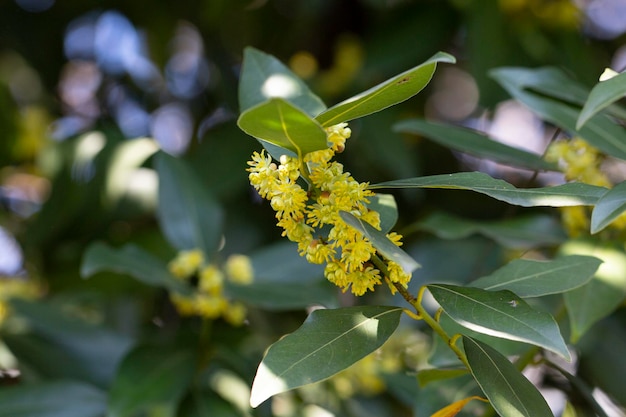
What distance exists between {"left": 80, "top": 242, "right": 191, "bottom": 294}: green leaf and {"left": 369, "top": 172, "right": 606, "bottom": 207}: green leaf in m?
0.59

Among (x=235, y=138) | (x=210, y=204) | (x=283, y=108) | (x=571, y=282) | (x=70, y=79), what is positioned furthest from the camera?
(x=70, y=79)

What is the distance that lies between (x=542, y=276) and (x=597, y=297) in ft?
0.64

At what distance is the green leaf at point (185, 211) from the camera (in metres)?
1.36

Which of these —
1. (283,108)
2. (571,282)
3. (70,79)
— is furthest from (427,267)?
(70,79)

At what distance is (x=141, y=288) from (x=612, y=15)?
1624 mm

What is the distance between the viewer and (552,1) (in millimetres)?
1916

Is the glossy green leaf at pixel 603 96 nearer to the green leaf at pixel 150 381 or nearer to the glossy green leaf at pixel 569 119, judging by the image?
the glossy green leaf at pixel 569 119

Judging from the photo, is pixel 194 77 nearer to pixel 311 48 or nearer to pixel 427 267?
pixel 311 48

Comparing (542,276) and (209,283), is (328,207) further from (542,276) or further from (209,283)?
(209,283)

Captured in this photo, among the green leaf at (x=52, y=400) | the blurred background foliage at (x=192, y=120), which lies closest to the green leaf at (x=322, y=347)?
the blurred background foliage at (x=192, y=120)

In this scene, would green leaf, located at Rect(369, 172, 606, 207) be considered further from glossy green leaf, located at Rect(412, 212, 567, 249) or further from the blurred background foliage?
the blurred background foliage

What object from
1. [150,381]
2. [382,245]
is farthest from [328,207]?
[150,381]

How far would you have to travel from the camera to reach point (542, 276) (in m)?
0.70

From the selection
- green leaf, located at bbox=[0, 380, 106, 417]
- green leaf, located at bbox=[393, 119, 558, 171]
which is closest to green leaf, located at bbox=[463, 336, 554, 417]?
green leaf, located at bbox=[393, 119, 558, 171]
